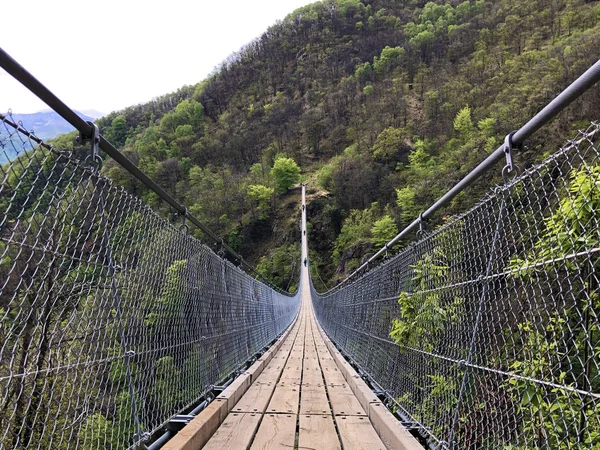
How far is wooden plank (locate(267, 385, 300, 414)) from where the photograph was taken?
2.32 meters

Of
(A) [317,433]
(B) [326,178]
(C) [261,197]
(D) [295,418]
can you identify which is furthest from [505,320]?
(C) [261,197]

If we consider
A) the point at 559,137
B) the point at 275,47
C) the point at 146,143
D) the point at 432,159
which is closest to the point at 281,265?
the point at 432,159

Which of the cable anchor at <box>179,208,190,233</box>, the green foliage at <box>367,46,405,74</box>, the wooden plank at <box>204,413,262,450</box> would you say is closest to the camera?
the wooden plank at <box>204,413,262,450</box>

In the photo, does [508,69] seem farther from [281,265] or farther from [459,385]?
[459,385]

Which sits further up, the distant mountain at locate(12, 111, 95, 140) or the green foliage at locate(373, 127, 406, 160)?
the green foliage at locate(373, 127, 406, 160)

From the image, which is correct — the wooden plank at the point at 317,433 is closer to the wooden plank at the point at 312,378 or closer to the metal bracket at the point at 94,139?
the wooden plank at the point at 312,378

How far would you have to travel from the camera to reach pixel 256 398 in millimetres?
2537

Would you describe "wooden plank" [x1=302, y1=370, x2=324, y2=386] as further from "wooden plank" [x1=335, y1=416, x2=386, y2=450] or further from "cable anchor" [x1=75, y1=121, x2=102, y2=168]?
"cable anchor" [x1=75, y1=121, x2=102, y2=168]

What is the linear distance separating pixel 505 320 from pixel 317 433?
1035 millimetres

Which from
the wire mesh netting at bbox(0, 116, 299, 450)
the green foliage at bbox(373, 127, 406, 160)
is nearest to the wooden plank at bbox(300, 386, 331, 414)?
the wire mesh netting at bbox(0, 116, 299, 450)

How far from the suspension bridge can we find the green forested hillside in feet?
31.5

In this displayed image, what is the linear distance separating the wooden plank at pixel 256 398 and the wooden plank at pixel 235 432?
0.12 m

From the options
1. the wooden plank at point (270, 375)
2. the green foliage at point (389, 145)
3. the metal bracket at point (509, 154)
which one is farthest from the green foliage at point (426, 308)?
the green foliage at point (389, 145)

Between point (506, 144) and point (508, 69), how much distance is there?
120ft
